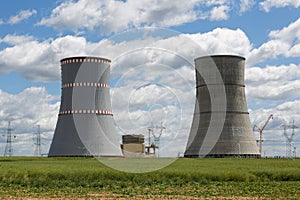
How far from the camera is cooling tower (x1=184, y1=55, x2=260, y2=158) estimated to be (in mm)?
54156

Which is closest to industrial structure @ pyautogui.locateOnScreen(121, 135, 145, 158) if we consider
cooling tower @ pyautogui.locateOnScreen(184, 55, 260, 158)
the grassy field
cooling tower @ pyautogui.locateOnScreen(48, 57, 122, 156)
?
cooling tower @ pyautogui.locateOnScreen(184, 55, 260, 158)

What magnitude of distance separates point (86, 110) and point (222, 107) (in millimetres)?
14908

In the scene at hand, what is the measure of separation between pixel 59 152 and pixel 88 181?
83.6 feet

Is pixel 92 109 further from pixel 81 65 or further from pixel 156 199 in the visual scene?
pixel 156 199

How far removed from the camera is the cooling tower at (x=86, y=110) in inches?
1944

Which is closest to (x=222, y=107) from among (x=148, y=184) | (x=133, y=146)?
(x=133, y=146)

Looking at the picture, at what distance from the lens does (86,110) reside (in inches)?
1967

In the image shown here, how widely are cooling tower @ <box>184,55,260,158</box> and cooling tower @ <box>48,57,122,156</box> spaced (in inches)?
413

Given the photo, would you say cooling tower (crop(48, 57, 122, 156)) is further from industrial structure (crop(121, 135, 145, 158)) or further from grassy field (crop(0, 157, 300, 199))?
industrial structure (crop(121, 135, 145, 158))

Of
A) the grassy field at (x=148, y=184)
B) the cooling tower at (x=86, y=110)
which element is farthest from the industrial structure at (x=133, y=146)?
the grassy field at (x=148, y=184)

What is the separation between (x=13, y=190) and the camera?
881 inches

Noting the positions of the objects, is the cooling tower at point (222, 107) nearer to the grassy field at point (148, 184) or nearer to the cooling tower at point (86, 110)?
the cooling tower at point (86, 110)

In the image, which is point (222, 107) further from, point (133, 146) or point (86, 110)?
point (133, 146)

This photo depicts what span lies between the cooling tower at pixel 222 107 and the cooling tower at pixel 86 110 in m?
10.5
